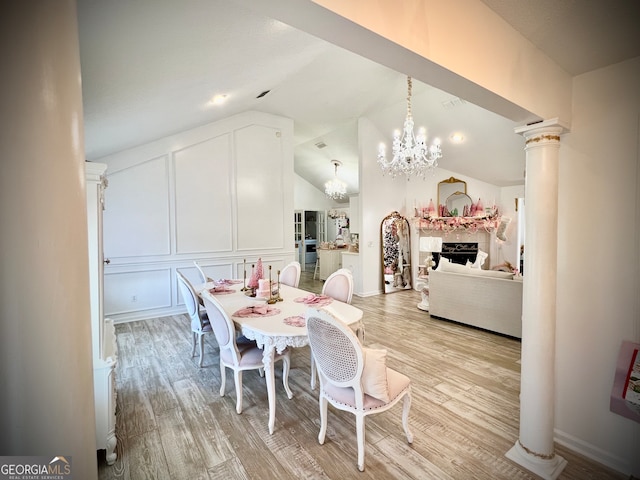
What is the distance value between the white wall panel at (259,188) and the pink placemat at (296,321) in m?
3.66

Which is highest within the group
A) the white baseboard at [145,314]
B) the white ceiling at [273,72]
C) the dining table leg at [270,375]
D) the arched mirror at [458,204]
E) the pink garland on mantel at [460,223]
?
the white ceiling at [273,72]

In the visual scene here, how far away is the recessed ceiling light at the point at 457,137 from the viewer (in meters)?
5.43

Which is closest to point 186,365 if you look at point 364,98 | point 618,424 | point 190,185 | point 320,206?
point 190,185

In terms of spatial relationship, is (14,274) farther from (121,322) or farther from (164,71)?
(121,322)

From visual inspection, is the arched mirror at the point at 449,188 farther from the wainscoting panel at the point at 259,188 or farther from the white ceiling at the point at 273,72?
the wainscoting panel at the point at 259,188

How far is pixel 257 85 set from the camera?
399cm

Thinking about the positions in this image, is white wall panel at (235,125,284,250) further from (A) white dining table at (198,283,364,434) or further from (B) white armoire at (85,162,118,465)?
(B) white armoire at (85,162,118,465)

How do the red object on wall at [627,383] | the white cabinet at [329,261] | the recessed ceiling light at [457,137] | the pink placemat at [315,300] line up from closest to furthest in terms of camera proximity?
the red object on wall at [627,383] < the pink placemat at [315,300] < the recessed ceiling light at [457,137] < the white cabinet at [329,261]

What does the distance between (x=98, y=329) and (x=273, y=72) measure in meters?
3.18

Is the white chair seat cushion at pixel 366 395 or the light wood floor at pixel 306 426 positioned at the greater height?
the white chair seat cushion at pixel 366 395

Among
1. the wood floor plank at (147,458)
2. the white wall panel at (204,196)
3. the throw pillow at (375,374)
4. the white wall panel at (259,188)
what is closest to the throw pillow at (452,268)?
the white wall panel at (259,188)

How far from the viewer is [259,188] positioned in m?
6.09

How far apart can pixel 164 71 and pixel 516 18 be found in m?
2.40

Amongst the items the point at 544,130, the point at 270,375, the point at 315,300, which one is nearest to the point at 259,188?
the point at 315,300
